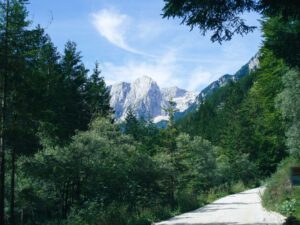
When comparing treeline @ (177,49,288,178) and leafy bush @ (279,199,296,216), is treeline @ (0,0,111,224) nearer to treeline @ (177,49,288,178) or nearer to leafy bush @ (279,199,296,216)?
leafy bush @ (279,199,296,216)

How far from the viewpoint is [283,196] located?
71.7 ft

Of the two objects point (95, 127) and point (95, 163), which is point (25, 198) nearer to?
point (95, 163)

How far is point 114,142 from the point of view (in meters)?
31.1

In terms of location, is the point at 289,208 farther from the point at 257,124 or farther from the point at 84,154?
the point at 257,124

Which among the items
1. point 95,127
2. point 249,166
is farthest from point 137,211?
point 249,166

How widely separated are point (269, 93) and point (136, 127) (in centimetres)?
5329

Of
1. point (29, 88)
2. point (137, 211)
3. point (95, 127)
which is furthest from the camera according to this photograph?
point (95, 127)

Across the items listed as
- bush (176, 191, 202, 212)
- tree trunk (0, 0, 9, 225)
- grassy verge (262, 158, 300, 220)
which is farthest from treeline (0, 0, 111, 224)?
grassy verge (262, 158, 300, 220)

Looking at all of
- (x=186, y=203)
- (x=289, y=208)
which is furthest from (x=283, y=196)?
(x=186, y=203)

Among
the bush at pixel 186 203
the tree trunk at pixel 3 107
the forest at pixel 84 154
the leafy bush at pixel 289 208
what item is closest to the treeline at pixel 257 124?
the forest at pixel 84 154

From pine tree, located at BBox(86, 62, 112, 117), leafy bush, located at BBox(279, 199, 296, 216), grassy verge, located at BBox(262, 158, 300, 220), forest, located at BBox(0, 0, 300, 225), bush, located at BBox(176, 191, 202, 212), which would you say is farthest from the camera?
pine tree, located at BBox(86, 62, 112, 117)

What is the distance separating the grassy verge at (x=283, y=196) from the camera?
18.6 metres

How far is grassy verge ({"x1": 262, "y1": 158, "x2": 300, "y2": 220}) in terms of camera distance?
1859 centimetres

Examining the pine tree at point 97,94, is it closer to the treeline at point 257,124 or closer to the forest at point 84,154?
the treeline at point 257,124
